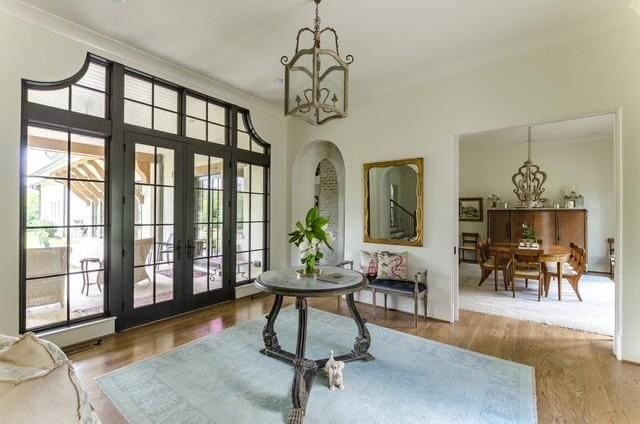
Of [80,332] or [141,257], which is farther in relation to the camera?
[141,257]

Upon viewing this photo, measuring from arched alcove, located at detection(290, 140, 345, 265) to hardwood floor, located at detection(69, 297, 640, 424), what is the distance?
177 centimetres

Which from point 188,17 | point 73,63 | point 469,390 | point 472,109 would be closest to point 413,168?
point 472,109

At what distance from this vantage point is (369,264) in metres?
4.45

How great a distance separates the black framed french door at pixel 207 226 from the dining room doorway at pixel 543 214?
145 inches

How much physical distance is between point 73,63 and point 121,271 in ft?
7.50

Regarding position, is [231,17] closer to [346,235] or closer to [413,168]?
[413,168]


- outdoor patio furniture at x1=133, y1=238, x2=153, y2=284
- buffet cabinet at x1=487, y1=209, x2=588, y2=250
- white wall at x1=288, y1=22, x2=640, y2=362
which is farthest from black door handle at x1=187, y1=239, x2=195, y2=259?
buffet cabinet at x1=487, y1=209, x2=588, y2=250

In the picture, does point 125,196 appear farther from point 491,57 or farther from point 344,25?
point 491,57

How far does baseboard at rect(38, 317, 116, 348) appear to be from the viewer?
300cm

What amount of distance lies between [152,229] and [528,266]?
5837 millimetres

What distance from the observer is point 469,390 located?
2385 mm

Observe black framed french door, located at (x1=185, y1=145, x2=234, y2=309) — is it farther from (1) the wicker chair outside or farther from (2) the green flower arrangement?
(2) the green flower arrangement

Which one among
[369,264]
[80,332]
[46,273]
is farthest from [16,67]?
[369,264]

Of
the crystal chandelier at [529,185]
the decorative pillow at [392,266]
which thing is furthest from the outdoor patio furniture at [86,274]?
the crystal chandelier at [529,185]
